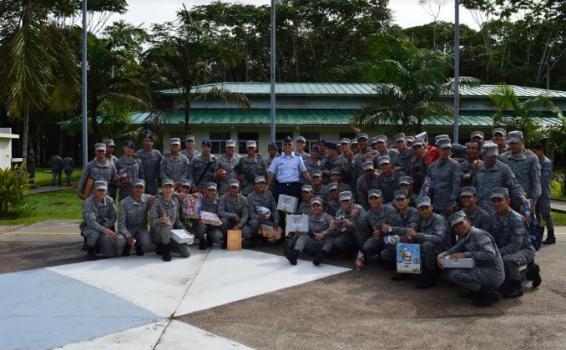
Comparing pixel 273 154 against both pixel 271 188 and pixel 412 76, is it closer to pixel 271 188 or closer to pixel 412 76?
pixel 271 188

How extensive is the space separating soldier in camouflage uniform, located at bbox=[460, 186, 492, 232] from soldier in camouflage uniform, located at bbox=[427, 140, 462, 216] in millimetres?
901

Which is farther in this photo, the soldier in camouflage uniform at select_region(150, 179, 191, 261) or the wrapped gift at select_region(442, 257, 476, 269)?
the soldier in camouflage uniform at select_region(150, 179, 191, 261)

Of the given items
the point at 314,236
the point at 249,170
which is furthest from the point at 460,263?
the point at 249,170

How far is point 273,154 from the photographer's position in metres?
10.8

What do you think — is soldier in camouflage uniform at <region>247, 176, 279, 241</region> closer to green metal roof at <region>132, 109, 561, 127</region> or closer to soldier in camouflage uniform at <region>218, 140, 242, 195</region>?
soldier in camouflage uniform at <region>218, 140, 242, 195</region>

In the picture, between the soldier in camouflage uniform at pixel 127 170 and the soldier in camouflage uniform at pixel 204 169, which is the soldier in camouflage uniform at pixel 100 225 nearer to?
the soldier in camouflage uniform at pixel 127 170

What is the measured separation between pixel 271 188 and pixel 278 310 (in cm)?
446

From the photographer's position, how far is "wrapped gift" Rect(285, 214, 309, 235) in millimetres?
8461

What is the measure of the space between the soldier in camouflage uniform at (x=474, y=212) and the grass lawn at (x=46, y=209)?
397 inches

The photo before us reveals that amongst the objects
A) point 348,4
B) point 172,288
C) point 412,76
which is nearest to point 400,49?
point 412,76

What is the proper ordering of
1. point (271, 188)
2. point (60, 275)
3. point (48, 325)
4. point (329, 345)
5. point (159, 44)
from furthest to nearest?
1. point (159, 44)
2. point (271, 188)
3. point (60, 275)
4. point (48, 325)
5. point (329, 345)

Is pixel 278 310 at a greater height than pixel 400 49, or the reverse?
pixel 400 49

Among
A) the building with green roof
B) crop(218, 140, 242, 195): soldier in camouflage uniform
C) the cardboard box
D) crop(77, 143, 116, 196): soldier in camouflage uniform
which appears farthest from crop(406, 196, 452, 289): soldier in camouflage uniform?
the building with green roof

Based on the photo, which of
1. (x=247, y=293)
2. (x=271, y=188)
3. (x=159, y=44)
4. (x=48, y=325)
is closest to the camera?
(x=48, y=325)
